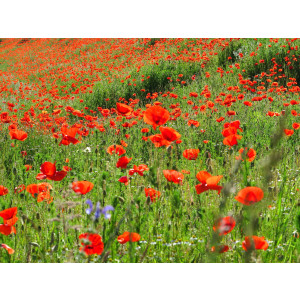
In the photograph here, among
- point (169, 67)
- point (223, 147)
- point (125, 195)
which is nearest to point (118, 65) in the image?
point (169, 67)

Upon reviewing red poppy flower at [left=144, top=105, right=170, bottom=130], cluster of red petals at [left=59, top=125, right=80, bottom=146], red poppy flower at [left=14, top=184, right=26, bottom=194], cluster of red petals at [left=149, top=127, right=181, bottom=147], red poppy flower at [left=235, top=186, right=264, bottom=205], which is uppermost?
red poppy flower at [left=144, top=105, right=170, bottom=130]

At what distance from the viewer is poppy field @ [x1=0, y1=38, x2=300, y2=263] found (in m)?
1.50

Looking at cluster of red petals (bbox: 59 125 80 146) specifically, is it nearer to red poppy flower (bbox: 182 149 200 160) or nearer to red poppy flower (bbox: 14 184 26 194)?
red poppy flower (bbox: 14 184 26 194)

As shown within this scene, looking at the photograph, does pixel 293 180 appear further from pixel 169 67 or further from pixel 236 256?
pixel 169 67

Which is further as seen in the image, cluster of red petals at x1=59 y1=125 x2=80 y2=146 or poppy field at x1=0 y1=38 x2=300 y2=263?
cluster of red petals at x1=59 y1=125 x2=80 y2=146

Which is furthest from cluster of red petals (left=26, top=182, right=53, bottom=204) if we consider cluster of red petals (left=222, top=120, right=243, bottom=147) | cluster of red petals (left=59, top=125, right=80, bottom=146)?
cluster of red petals (left=222, top=120, right=243, bottom=147)

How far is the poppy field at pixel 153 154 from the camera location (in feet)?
4.91

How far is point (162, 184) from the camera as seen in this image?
1860mm

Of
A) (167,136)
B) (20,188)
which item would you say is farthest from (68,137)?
(167,136)

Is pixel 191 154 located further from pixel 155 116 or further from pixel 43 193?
pixel 43 193

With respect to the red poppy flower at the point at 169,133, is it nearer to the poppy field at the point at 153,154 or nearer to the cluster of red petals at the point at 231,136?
the poppy field at the point at 153,154

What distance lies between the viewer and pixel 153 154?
262 cm

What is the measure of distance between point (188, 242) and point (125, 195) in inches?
22.2

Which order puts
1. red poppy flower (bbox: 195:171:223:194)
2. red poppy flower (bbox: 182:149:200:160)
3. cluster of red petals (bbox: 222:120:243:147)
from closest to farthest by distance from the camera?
red poppy flower (bbox: 195:171:223:194) < cluster of red petals (bbox: 222:120:243:147) < red poppy flower (bbox: 182:149:200:160)
